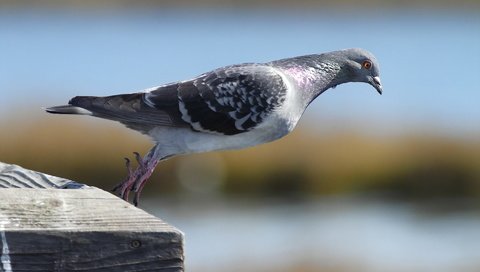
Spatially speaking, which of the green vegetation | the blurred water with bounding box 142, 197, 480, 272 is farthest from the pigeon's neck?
the green vegetation

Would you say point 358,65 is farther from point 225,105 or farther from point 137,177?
point 137,177

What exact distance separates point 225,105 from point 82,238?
3298mm

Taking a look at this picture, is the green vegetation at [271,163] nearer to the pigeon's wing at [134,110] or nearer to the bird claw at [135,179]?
the pigeon's wing at [134,110]

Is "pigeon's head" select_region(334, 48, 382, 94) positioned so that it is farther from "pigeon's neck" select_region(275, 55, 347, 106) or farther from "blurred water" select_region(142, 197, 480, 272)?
"blurred water" select_region(142, 197, 480, 272)

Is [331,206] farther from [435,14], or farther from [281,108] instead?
[435,14]

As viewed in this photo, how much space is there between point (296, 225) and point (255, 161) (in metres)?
2.43

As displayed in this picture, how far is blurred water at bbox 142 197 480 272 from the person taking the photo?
40.8ft

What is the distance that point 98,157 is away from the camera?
15938 mm

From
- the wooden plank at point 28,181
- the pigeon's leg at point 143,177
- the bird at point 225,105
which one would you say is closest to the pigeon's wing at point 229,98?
the bird at point 225,105

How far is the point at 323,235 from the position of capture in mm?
13602

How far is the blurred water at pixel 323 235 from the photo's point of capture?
40.8 feet

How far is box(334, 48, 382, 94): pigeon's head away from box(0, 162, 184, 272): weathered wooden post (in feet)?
10.9

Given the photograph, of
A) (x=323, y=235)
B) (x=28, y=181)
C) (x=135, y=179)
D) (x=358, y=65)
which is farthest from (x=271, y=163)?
(x=28, y=181)

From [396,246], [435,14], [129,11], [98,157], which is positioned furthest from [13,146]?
[435,14]
